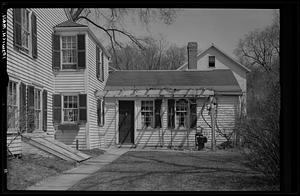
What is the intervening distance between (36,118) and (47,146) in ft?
5.51

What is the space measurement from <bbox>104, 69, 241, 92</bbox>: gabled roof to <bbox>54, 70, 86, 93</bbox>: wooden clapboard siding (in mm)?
3790

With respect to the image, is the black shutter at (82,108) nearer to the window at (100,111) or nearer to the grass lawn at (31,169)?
the window at (100,111)

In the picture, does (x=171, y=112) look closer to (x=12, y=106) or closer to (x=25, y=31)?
(x=25, y=31)

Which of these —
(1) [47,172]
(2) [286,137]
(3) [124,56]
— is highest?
(3) [124,56]

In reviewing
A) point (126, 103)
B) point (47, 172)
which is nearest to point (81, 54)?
point (126, 103)

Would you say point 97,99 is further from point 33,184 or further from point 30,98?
point 33,184

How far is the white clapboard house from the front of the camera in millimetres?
10484

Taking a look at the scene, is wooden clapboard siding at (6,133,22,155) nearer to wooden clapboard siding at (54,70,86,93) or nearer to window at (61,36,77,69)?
wooden clapboard siding at (54,70,86,93)

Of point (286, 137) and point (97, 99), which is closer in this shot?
point (286, 137)

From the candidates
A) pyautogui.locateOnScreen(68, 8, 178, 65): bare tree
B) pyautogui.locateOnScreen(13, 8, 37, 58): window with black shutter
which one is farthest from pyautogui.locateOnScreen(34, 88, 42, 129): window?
pyautogui.locateOnScreen(68, 8, 178, 65): bare tree

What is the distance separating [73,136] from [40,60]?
328cm

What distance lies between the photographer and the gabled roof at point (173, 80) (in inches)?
719
